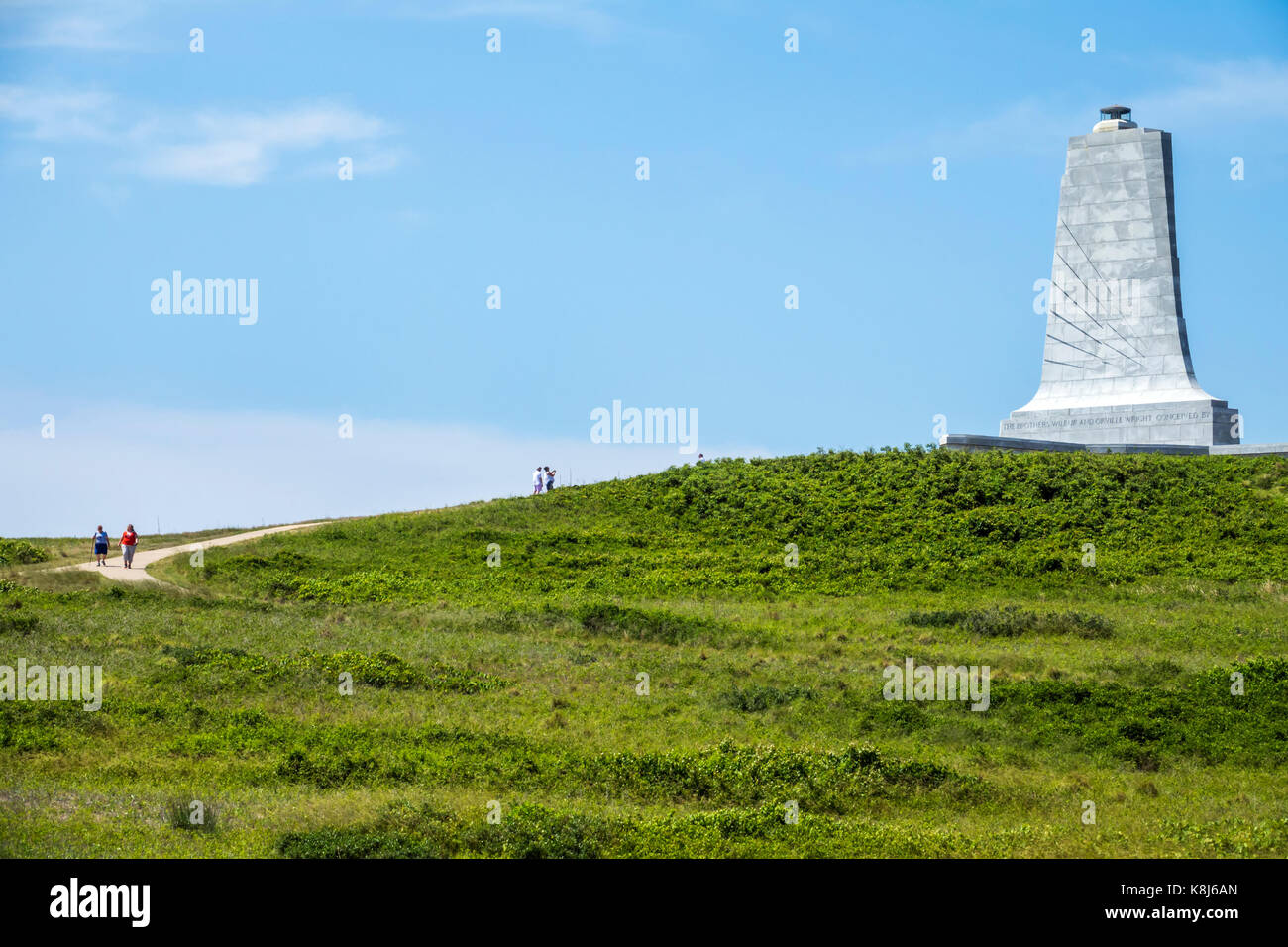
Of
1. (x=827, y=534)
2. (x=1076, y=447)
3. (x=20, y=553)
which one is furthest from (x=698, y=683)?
(x=1076, y=447)

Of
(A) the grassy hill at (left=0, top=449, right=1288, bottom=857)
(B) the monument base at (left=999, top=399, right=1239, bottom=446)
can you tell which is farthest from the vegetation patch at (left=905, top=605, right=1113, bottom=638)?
(B) the monument base at (left=999, top=399, right=1239, bottom=446)

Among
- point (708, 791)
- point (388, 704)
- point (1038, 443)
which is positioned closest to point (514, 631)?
point (388, 704)

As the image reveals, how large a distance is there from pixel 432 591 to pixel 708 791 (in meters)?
19.2

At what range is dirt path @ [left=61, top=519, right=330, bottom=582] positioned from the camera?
3728 centimetres

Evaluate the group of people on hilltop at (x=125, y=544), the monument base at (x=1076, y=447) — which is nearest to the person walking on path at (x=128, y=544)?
the group of people on hilltop at (x=125, y=544)

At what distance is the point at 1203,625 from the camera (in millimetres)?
30812

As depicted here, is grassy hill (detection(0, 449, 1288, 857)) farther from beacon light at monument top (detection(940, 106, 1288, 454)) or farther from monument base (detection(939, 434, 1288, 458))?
beacon light at monument top (detection(940, 106, 1288, 454))

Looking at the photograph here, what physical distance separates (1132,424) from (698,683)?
33863mm

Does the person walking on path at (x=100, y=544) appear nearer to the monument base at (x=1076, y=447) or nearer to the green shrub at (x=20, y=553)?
the green shrub at (x=20, y=553)

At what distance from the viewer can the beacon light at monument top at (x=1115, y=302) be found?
54594 millimetres

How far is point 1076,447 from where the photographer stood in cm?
5328

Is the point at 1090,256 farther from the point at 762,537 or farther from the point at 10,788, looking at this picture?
the point at 10,788

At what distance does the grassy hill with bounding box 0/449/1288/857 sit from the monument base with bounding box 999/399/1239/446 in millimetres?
5761

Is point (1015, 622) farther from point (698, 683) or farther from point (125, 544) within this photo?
point (125, 544)
